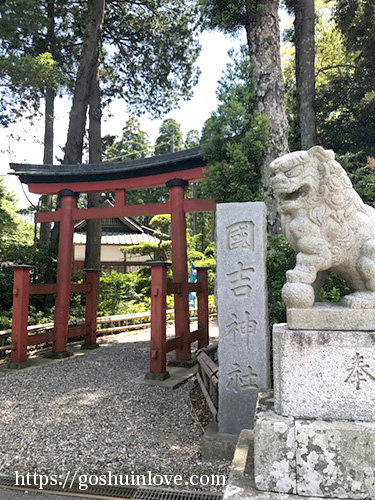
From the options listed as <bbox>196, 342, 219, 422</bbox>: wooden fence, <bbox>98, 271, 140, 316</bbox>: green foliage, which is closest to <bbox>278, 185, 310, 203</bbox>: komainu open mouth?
<bbox>196, 342, 219, 422</bbox>: wooden fence

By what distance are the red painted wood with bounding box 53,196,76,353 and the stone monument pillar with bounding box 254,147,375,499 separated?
5.88 metres

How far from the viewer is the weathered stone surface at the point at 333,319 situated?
1.91 metres

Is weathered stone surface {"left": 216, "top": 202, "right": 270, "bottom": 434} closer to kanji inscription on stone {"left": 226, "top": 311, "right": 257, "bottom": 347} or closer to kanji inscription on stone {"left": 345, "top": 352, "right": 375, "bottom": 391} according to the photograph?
kanji inscription on stone {"left": 226, "top": 311, "right": 257, "bottom": 347}


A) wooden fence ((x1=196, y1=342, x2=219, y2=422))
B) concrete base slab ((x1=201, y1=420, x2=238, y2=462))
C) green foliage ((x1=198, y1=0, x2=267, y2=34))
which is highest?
green foliage ((x1=198, y1=0, x2=267, y2=34))

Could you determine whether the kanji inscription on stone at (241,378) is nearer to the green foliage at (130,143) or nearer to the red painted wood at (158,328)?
the red painted wood at (158,328)

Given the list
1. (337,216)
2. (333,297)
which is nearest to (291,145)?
(333,297)

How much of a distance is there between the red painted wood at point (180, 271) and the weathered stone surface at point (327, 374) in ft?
15.3

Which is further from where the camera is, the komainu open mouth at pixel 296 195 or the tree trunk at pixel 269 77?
the tree trunk at pixel 269 77

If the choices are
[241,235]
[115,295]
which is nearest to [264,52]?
[241,235]

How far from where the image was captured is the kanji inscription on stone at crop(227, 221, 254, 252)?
3285mm

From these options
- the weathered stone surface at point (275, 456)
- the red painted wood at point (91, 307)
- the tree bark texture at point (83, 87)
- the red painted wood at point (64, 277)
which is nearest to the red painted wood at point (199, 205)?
the red painted wood at point (64, 277)

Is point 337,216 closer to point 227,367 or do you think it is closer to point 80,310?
point 227,367

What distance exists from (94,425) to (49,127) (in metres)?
11.4

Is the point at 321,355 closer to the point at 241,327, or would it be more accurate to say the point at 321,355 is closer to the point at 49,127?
the point at 241,327
